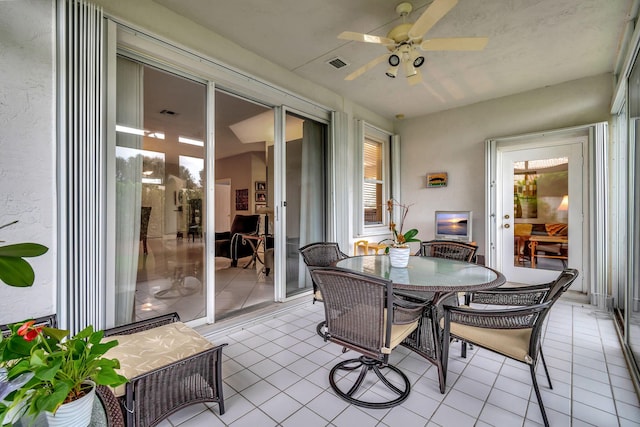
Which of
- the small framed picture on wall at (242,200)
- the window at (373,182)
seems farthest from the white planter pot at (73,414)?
the window at (373,182)

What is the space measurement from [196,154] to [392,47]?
213 cm

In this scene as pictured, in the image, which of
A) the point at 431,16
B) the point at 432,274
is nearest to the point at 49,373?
the point at 432,274

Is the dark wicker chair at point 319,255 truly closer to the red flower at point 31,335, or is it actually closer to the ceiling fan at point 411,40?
the ceiling fan at point 411,40

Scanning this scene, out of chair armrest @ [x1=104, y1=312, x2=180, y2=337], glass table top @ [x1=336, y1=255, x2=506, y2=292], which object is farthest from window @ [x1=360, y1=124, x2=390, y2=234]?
chair armrest @ [x1=104, y1=312, x2=180, y2=337]

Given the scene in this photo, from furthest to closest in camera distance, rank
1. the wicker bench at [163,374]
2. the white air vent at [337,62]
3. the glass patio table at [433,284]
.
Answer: the white air vent at [337,62]
the glass patio table at [433,284]
the wicker bench at [163,374]

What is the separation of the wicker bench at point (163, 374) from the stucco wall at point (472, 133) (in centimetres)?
449

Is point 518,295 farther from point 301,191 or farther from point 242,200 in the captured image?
point 242,200

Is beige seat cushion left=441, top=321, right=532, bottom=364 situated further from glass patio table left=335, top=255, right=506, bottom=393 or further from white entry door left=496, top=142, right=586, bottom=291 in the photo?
white entry door left=496, top=142, right=586, bottom=291

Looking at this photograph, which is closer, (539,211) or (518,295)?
(518,295)

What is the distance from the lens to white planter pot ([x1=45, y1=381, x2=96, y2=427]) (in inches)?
35.2

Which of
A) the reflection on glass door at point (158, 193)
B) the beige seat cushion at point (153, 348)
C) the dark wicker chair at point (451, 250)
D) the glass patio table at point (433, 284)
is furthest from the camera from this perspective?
the dark wicker chair at point (451, 250)

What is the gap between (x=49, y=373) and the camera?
2.64 ft

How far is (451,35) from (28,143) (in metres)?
3.67

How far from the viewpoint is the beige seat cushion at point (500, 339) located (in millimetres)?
1689
